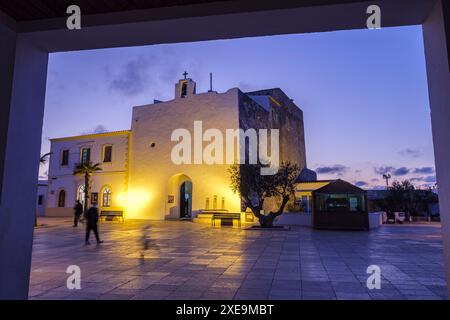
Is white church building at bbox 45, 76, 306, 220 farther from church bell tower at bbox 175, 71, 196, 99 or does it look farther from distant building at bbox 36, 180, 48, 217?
distant building at bbox 36, 180, 48, 217

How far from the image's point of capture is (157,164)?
94.9ft

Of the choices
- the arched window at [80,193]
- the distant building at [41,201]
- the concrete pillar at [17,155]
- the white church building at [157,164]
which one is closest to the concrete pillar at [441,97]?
the concrete pillar at [17,155]

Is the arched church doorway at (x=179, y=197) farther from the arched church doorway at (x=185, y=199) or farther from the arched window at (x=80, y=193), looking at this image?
the arched window at (x=80, y=193)

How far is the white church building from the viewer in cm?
Result: 2636

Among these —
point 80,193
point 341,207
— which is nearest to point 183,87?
point 80,193

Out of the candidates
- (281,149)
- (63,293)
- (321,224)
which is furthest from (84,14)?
(281,149)

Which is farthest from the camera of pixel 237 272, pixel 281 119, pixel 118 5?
pixel 281 119

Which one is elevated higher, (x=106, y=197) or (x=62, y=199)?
(x=106, y=197)

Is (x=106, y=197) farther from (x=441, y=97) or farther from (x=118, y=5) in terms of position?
(x=441, y=97)

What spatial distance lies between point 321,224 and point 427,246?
7536 mm

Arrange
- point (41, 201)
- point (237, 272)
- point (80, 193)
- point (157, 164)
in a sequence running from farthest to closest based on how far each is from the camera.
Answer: point (41, 201) < point (80, 193) < point (157, 164) < point (237, 272)

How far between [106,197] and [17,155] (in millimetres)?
27847

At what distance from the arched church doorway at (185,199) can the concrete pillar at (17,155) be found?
2528 centimetres

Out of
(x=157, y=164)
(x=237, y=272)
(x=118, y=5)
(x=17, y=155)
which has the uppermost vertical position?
(x=157, y=164)
